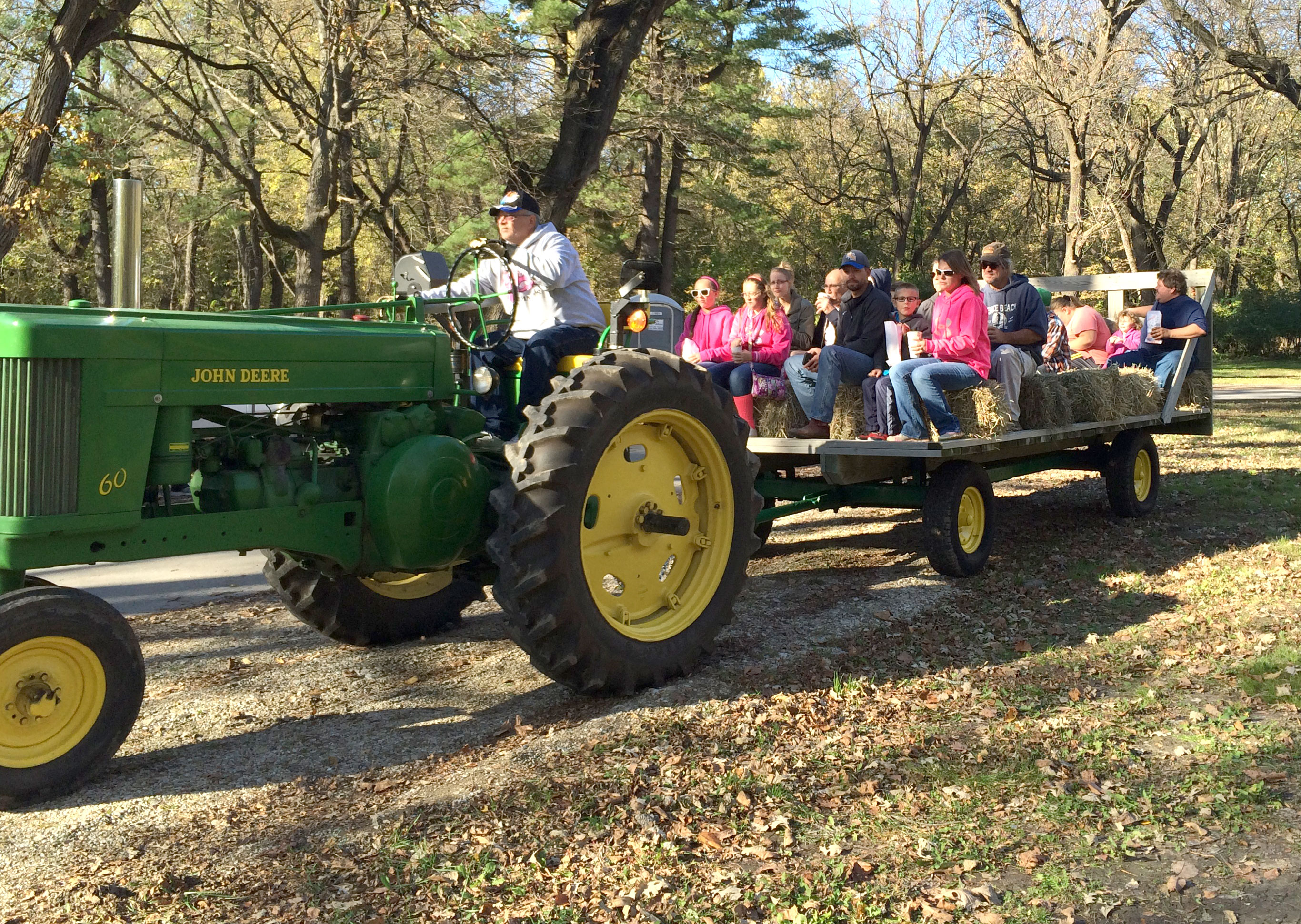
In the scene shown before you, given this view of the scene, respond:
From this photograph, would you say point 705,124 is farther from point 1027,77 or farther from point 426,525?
point 426,525

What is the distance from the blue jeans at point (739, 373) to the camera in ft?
25.4

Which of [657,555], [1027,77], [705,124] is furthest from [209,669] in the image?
[1027,77]

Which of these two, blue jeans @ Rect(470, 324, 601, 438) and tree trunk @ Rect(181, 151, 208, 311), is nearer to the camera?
blue jeans @ Rect(470, 324, 601, 438)

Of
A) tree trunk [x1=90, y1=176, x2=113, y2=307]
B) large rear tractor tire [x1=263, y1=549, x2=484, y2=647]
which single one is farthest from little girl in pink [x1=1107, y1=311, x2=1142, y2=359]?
tree trunk [x1=90, y1=176, x2=113, y2=307]

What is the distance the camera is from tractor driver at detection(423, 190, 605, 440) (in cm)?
554

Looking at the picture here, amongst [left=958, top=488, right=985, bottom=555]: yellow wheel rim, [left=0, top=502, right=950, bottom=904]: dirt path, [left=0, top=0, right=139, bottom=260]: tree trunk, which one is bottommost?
[left=0, top=502, right=950, bottom=904]: dirt path

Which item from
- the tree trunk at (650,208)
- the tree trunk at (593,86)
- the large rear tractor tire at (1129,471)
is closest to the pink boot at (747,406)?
the large rear tractor tire at (1129,471)

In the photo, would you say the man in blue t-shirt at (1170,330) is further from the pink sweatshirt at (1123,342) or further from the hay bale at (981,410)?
the hay bale at (981,410)

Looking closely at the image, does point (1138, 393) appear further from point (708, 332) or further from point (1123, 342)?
point (708, 332)

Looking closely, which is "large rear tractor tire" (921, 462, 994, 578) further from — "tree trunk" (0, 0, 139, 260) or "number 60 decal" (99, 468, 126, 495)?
"tree trunk" (0, 0, 139, 260)

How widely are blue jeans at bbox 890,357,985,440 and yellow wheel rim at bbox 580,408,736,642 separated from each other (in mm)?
2009

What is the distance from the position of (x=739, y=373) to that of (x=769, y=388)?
230 mm

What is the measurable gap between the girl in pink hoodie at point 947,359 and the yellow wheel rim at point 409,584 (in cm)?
280

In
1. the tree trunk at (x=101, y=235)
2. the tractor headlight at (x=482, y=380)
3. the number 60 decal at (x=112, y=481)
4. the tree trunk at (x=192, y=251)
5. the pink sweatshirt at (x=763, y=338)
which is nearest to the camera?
the number 60 decal at (x=112, y=481)
